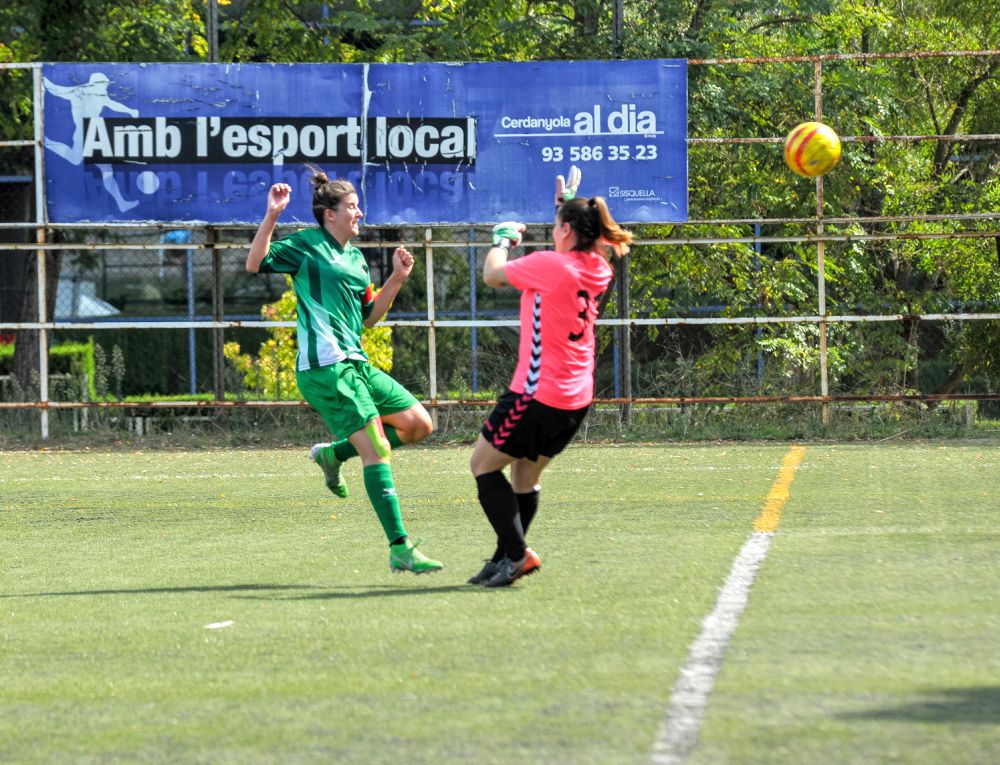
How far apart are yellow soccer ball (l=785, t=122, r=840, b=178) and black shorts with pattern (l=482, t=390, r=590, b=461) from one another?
732cm

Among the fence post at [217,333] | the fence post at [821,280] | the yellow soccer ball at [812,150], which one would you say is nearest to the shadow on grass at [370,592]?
the yellow soccer ball at [812,150]

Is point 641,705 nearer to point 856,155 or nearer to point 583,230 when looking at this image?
point 583,230

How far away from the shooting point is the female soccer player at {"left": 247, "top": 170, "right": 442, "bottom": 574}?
23.9ft

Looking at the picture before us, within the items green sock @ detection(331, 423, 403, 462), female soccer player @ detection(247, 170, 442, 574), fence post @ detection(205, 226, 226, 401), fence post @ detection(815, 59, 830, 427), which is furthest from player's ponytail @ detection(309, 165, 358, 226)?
fence post @ detection(205, 226, 226, 401)

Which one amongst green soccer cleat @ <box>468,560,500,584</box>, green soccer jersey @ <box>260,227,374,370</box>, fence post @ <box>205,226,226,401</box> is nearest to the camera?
green soccer cleat @ <box>468,560,500,584</box>

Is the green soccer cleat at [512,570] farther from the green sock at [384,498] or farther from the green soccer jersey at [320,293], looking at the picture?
the green soccer jersey at [320,293]

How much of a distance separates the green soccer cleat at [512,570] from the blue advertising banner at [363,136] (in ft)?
30.5

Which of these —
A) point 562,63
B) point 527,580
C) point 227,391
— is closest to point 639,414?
point 562,63

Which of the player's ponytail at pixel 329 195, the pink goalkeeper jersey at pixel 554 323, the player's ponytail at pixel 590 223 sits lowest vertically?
the pink goalkeeper jersey at pixel 554 323

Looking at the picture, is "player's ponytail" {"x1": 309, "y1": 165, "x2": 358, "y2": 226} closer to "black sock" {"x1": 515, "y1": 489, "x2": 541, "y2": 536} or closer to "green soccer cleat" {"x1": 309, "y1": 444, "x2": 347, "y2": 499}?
"green soccer cleat" {"x1": 309, "y1": 444, "x2": 347, "y2": 499}

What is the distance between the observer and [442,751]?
3793mm

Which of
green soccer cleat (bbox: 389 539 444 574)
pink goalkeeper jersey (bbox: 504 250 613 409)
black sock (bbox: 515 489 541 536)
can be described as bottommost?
green soccer cleat (bbox: 389 539 444 574)

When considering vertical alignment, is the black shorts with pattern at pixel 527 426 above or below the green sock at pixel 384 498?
above

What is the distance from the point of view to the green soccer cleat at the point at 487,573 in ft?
21.5
